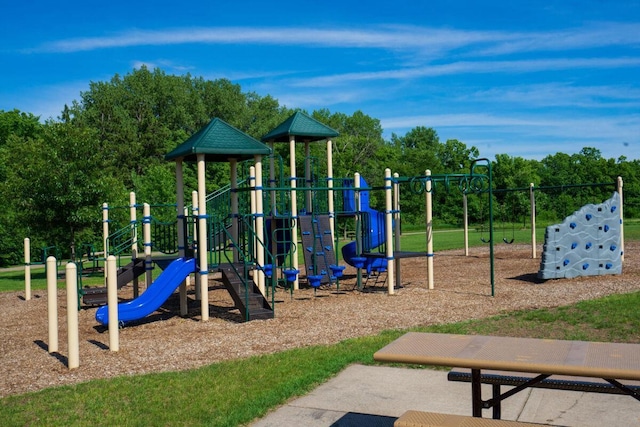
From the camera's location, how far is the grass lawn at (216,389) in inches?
231

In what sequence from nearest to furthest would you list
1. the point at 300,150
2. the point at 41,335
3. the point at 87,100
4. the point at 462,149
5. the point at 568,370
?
the point at 568,370 → the point at 41,335 → the point at 300,150 → the point at 87,100 → the point at 462,149

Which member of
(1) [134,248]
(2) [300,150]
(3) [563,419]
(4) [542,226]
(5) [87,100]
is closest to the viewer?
(3) [563,419]

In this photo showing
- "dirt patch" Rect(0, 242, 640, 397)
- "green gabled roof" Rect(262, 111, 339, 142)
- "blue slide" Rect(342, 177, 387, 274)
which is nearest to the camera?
"dirt patch" Rect(0, 242, 640, 397)

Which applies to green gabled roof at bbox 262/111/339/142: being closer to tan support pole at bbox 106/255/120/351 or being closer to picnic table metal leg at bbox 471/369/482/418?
tan support pole at bbox 106/255/120/351

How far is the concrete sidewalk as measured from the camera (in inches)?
216

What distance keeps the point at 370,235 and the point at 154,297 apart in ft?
22.8

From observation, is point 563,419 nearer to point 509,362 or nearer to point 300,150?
point 509,362

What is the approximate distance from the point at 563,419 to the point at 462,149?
207 feet

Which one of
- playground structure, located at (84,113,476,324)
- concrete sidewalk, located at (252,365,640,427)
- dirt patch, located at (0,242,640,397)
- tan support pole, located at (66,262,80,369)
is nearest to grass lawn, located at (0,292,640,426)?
concrete sidewalk, located at (252,365,640,427)

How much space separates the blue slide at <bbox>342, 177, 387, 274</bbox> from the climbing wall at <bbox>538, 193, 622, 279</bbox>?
3.95m

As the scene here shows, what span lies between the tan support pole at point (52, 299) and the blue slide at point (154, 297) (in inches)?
55.4

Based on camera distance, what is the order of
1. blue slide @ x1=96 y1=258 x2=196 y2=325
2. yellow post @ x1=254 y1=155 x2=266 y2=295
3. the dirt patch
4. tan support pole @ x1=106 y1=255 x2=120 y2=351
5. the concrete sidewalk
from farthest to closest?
yellow post @ x1=254 y1=155 x2=266 y2=295
blue slide @ x1=96 y1=258 x2=196 y2=325
tan support pole @ x1=106 y1=255 x2=120 y2=351
the dirt patch
the concrete sidewalk

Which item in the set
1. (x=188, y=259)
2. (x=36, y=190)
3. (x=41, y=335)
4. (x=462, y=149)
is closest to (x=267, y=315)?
(x=188, y=259)

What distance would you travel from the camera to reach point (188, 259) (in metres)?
12.3
